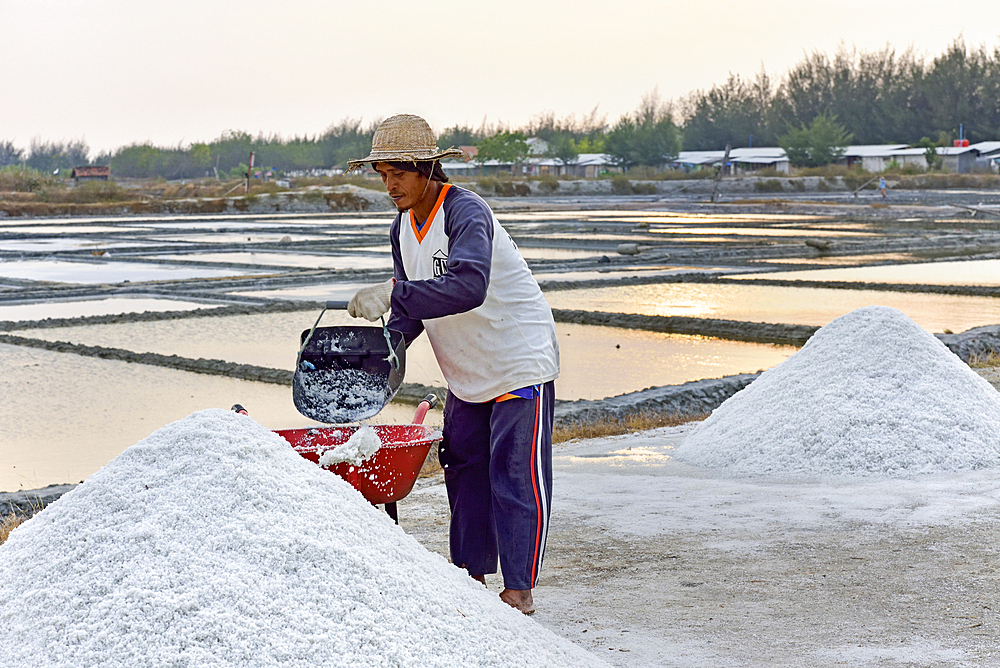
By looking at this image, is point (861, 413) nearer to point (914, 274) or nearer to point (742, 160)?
point (914, 274)

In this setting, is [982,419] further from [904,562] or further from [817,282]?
[817,282]

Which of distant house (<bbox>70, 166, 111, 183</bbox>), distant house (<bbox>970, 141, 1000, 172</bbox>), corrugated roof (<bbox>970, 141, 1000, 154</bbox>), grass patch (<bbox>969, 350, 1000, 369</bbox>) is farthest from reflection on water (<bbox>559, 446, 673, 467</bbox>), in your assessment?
distant house (<bbox>70, 166, 111, 183</bbox>)

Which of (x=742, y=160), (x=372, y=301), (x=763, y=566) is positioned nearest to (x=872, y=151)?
(x=742, y=160)

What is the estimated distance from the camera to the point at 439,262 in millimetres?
2561

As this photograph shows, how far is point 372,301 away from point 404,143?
0.40 metres

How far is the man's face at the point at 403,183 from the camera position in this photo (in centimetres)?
259

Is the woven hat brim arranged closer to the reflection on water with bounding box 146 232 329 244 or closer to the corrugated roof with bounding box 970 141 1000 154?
the reflection on water with bounding box 146 232 329 244

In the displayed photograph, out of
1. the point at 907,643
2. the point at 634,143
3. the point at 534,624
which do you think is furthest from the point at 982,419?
the point at 634,143

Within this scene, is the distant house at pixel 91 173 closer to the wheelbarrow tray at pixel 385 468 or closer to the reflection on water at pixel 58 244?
the reflection on water at pixel 58 244

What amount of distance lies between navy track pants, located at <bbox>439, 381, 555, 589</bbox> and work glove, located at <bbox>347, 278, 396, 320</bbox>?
396 millimetres

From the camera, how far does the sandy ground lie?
2547mm

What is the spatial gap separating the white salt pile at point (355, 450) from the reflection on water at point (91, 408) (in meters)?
2.34

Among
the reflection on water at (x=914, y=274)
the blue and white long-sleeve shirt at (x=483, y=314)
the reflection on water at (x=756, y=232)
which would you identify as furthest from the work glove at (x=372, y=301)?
the reflection on water at (x=756, y=232)

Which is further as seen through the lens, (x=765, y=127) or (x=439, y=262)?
(x=765, y=127)
